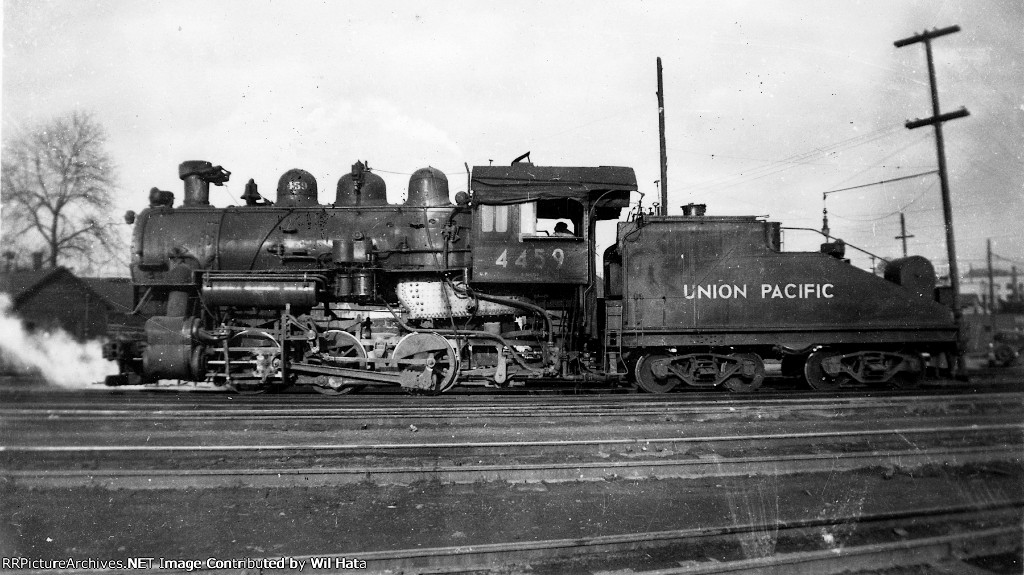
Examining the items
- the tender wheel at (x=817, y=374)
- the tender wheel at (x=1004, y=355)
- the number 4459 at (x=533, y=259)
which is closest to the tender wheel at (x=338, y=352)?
the number 4459 at (x=533, y=259)

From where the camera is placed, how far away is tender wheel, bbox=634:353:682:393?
872cm

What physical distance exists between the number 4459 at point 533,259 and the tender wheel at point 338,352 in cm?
261

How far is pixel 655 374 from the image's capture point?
8.73 metres

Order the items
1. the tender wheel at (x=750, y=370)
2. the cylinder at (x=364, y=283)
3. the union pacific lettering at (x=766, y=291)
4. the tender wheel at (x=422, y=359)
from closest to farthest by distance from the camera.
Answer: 1. the tender wheel at (x=422, y=359)
2. the cylinder at (x=364, y=283)
3. the union pacific lettering at (x=766, y=291)
4. the tender wheel at (x=750, y=370)

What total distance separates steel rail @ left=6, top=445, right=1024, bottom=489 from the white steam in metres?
1.56

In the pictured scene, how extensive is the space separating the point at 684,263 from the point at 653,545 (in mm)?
5743

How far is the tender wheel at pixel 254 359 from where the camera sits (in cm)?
808

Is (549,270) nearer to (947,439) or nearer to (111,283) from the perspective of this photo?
(947,439)

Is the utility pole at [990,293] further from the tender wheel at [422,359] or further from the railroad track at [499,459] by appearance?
the tender wheel at [422,359]

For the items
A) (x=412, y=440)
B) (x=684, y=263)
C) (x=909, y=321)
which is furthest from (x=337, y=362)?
(x=909, y=321)

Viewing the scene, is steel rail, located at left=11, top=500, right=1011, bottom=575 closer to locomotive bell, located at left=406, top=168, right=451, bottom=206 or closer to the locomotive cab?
the locomotive cab

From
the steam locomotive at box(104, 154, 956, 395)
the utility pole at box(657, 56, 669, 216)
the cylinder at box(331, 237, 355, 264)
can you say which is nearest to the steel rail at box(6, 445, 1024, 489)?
the steam locomotive at box(104, 154, 956, 395)

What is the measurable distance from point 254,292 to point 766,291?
8.11 meters

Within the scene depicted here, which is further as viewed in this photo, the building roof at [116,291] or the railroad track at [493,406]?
the building roof at [116,291]
